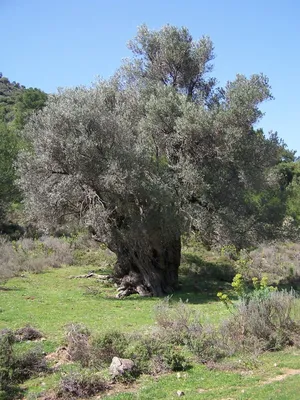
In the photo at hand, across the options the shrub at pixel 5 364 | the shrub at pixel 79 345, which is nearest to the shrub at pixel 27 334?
the shrub at pixel 79 345

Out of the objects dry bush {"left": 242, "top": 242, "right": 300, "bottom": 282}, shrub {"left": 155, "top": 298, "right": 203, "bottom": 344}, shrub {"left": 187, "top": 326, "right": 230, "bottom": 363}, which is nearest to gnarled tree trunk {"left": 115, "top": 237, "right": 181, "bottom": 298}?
dry bush {"left": 242, "top": 242, "right": 300, "bottom": 282}

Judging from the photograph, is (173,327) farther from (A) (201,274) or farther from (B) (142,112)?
(A) (201,274)

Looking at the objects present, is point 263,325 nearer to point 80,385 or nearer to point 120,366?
point 120,366

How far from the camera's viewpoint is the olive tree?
17.6 meters

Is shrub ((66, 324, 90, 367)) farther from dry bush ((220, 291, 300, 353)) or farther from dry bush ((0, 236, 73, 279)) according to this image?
dry bush ((0, 236, 73, 279))

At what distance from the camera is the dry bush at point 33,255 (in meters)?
24.9

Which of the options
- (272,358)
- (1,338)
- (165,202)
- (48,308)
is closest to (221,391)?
(272,358)

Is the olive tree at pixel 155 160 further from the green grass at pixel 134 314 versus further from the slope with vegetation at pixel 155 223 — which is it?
the green grass at pixel 134 314

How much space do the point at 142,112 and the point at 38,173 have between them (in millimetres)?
5369

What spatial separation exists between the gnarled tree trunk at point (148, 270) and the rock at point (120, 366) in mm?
10604

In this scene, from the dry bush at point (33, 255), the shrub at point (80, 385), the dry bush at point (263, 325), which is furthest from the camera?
the dry bush at point (33, 255)

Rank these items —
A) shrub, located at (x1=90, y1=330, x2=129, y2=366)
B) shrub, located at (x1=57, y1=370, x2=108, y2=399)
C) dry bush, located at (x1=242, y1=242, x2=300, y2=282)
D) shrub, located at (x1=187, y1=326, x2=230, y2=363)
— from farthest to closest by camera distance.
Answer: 1. dry bush, located at (x1=242, y1=242, x2=300, y2=282)
2. shrub, located at (x1=187, y1=326, x2=230, y2=363)
3. shrub, located at (x1=90, y1=330, x2=129, y2=366)
4. shrub, located at (x1=57, y1=370, x2=108, y2=399)

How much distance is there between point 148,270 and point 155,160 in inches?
185

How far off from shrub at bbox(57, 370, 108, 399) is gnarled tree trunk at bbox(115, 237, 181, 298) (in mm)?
11215
